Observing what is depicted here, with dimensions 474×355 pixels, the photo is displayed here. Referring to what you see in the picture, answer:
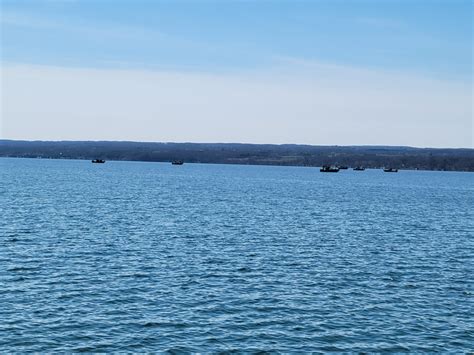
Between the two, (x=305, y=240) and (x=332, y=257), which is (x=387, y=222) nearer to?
(x=305, y=240)

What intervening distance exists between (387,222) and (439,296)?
53731 millimetres

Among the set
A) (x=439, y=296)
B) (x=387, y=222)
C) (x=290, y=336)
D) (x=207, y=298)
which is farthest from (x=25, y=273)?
(x=387, y=222)

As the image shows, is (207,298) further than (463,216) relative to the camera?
No

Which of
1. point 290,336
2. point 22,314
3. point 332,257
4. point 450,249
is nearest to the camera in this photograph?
point 290,336

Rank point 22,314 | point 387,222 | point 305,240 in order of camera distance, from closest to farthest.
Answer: point 22,314
point 305,240
point 387,222

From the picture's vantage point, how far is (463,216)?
371 feet

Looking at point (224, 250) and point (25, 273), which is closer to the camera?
point (25, 273)

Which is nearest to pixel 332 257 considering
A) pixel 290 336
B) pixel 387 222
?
pixel 290 336

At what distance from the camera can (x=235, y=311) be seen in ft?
128

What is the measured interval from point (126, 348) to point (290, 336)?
9729mm

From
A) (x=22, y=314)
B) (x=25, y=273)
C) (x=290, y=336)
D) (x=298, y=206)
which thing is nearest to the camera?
(x=290, y=336)

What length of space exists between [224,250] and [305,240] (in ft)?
45.5

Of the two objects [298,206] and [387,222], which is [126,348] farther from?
[298,206]

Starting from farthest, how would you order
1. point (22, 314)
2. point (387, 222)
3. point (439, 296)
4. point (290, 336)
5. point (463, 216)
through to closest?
point (463, 216), point (387, 222), point (439, 296), point (22, 314), point (290, 336)
